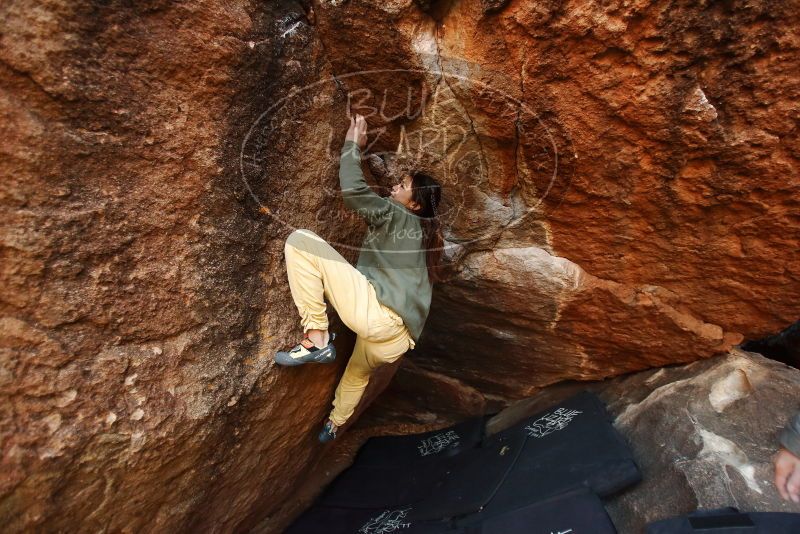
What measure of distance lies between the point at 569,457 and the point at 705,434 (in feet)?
2.00

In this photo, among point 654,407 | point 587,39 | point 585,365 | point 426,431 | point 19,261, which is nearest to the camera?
point 19,261


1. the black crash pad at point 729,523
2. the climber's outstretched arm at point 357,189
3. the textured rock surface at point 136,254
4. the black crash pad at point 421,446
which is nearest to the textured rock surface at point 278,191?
the textured rock surface at point 136,254

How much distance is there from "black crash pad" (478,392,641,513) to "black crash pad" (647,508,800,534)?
0.93 feet

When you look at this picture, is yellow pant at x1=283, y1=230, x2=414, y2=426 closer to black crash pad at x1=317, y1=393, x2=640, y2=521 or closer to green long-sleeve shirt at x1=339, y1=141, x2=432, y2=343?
green long-sleeve shirt at x1=339, y1=141, x2=432, y2=343

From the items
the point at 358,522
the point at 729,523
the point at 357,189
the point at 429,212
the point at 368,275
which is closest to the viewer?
the point at 729,523

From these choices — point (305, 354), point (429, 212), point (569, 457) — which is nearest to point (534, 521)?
point (569, 457)

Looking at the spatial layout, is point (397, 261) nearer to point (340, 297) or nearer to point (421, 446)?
point (340, 297)

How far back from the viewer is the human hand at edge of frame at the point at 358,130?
82.0 inches

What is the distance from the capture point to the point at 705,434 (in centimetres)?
222

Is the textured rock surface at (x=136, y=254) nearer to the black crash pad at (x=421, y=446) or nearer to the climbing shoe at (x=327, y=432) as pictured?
the climbing shoe at (x=327, y=432)

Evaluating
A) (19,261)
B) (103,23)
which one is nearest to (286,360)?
(19,261)

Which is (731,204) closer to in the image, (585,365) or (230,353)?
(585,365)

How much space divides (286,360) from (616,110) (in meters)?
1.59

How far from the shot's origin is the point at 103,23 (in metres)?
1.47
